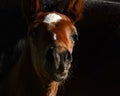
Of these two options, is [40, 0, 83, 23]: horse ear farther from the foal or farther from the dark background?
the dark background

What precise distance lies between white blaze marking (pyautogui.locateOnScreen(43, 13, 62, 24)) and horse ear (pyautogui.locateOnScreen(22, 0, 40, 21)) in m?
0.26

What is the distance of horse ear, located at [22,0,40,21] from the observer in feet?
16.0

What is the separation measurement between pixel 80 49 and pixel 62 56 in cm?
265

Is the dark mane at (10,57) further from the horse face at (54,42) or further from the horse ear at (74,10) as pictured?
the horse face at (54,42)

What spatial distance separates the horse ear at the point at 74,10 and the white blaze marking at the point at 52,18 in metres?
0.38

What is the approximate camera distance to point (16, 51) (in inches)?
223

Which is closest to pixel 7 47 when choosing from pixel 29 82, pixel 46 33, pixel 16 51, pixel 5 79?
pixel 16 51

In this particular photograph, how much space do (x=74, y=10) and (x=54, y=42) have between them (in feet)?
2.68

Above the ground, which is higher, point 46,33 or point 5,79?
point 46,33

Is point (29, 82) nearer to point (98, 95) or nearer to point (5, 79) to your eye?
point (5, 79)

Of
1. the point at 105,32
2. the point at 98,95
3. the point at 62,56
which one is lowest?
the point at 98,95

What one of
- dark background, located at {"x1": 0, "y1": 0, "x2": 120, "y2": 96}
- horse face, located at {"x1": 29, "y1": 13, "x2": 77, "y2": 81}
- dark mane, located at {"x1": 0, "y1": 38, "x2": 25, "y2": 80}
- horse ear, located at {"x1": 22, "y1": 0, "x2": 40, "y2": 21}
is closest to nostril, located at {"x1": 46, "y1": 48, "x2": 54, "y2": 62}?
horse face, located at {"x1": 29, "y1": 13, "x2": 77, "y2": 81}

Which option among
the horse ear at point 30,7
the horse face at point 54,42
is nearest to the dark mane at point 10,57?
the horse ear at point 30,7

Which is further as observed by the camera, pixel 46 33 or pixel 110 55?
pixel 110 55
